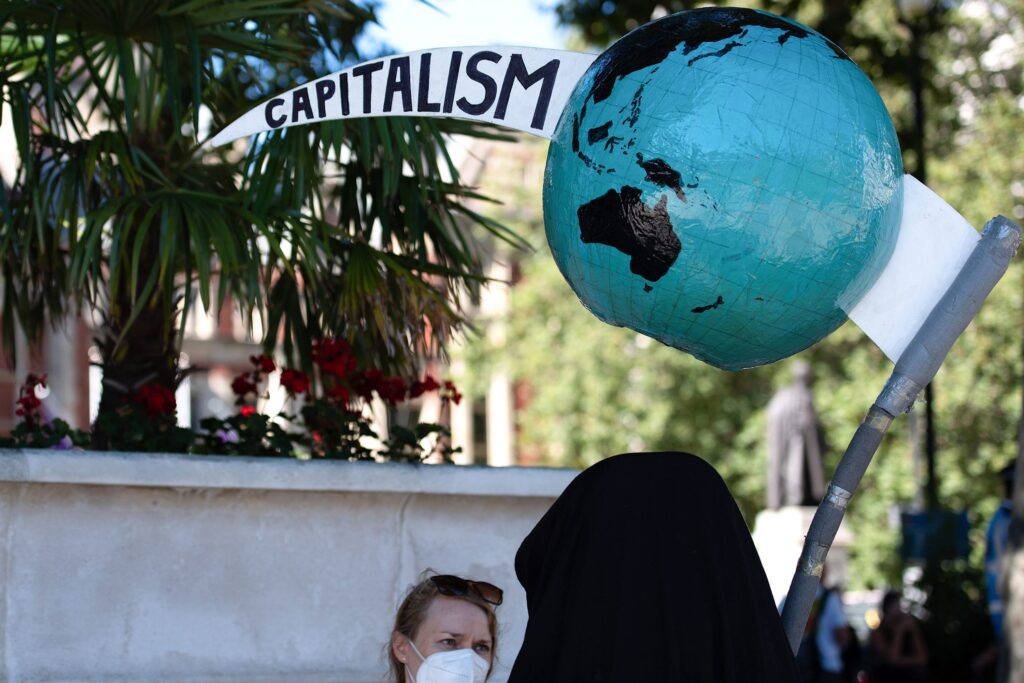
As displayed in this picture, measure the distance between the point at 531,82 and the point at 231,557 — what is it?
70.0 inches

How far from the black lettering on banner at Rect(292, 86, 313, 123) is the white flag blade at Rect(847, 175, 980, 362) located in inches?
51.3

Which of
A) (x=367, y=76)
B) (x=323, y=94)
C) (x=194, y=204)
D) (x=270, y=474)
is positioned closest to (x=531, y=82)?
(x=367, y=76)

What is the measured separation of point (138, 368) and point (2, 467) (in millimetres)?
1660

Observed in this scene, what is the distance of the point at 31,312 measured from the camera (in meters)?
5.43

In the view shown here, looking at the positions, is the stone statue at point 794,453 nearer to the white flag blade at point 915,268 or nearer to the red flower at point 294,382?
the red flower at point 294,382

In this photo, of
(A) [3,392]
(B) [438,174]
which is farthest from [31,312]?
(A) [3,392]

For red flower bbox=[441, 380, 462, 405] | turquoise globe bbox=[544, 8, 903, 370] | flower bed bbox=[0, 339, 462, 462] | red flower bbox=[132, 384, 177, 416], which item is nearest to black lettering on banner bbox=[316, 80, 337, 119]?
turquoise globe bbox=[544, 8, 903, 370]

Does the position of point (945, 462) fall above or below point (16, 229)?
below

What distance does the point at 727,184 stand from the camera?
234 cm

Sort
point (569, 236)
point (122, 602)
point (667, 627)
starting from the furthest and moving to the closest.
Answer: point (122, 602), point (569, 236), point (667, 627)

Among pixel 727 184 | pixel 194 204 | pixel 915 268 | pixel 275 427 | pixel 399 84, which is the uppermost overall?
pixel 399 84

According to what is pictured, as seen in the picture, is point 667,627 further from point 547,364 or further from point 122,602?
point 547,364

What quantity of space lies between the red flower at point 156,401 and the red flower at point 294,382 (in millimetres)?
434

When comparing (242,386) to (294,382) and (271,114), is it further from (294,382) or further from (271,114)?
(271,114)
